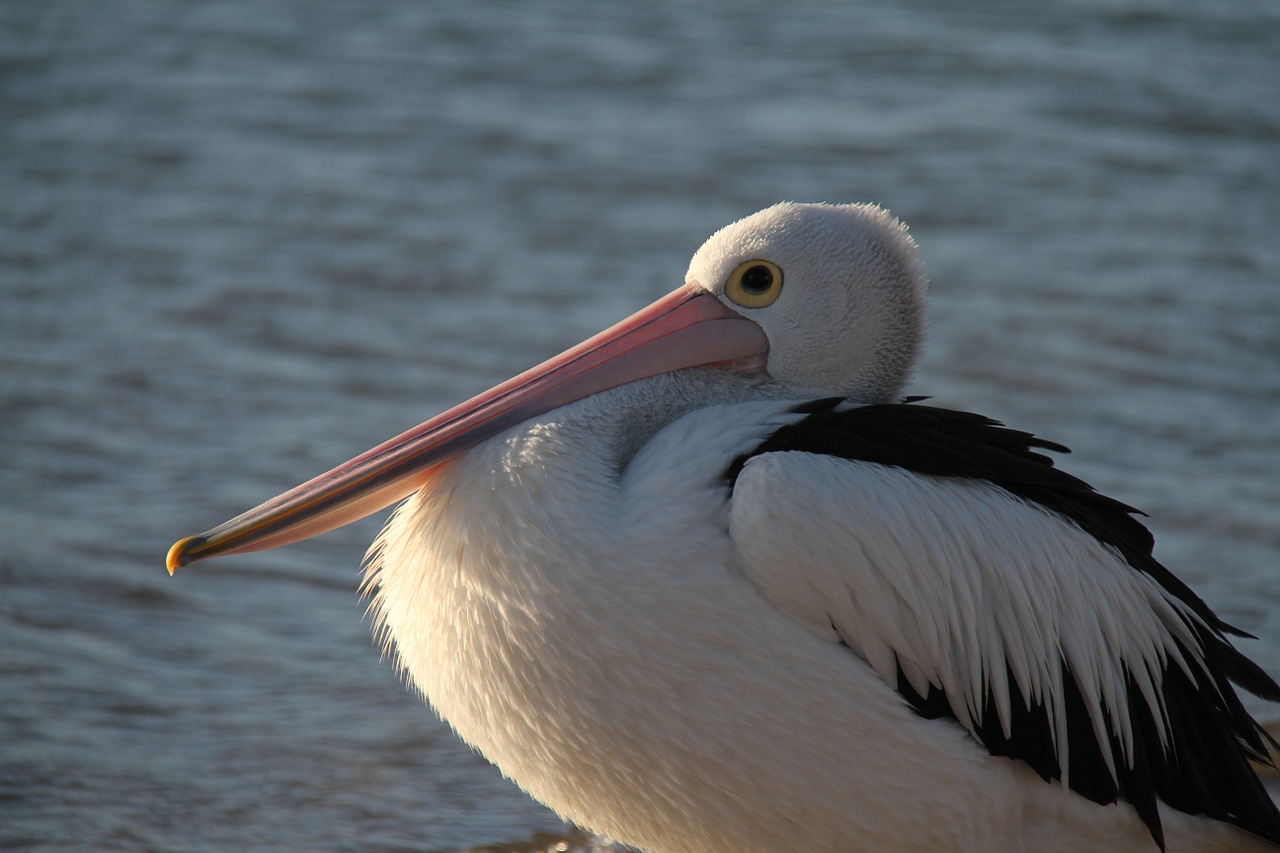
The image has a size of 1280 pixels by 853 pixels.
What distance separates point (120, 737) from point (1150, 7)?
894 cm

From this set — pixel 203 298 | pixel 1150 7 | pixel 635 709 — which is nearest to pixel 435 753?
pixel 635 709

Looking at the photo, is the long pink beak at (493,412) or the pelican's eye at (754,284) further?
the pelican's eye at (754,284)

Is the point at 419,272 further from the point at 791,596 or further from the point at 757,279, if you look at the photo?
the point at 791,596

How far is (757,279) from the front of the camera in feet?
10.0

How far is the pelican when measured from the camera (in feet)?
8.67

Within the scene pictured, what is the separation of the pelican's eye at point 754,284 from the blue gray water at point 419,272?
4.72 ft

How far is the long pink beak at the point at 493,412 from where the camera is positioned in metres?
2.86

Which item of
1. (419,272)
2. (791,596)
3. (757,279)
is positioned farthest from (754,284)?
(419,272)

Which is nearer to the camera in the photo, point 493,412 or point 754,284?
point 493,412

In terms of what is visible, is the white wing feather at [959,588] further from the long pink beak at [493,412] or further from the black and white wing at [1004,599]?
the long pink beak at [493,412]

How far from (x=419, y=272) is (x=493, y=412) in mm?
4030

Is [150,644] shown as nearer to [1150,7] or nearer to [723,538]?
[723,538]

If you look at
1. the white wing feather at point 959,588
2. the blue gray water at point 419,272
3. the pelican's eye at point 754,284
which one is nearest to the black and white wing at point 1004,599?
the white wing feather at point 959,588

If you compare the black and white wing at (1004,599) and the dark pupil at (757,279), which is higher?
the dark pupil at (757,279)
